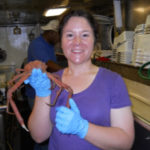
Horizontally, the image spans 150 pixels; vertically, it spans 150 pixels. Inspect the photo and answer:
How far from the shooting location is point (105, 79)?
961mm

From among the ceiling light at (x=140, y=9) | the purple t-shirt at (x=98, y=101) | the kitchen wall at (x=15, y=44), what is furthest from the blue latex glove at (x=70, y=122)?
the kitchen wall at (x=15, y=44)

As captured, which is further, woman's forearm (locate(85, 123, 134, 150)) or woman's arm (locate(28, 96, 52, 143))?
woman's arm (locate(28, 96, 52, 143))

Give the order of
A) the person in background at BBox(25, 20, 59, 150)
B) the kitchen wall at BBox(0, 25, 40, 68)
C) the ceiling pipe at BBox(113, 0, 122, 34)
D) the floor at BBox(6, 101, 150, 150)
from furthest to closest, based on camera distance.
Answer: the kitchen wall at BBox(0, 25, 40, 68) → the ceiling pipe at BBox(113, 0, 122, 34) → the person in background at BBox(25, 20, 59, 150) → the floor at BBox(6, 101, 150, 150)

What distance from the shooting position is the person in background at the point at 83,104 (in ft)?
2.65

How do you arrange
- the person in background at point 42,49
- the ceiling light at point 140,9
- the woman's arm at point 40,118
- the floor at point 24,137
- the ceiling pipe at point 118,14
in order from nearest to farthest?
the woman's arm at point 40,118
the floor at point 24,137
the ceiling light at point 140,9
the person in background at point 42,49
the ceiling pipe at point 118,14

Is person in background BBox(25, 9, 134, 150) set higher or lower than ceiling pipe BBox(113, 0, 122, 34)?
lower

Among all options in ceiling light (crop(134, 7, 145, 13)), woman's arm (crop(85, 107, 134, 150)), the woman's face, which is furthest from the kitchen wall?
woman's arm (crop(85, 107, 134, 150))

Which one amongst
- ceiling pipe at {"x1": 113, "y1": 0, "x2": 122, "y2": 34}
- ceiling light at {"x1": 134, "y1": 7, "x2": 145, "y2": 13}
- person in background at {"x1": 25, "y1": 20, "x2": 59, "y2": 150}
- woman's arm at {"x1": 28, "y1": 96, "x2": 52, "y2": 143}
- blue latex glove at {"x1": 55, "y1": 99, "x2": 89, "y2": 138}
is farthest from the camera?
ceiling pipe at {"x1": 113, "y1": 0, "x2": 122, "y2": 34}

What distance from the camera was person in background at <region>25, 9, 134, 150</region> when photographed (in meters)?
0.81

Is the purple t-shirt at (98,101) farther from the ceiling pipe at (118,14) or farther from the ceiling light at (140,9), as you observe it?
the ceiling pipe at (118,14)

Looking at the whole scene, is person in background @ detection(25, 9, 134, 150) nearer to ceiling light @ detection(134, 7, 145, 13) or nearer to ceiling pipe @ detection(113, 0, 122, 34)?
ceiling light @ detection(134, 7, 145, 13)

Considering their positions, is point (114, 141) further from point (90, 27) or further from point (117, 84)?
point (90, 27)

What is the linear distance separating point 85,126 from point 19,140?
111 inches

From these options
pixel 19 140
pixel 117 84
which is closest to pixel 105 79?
pixel 117 84
